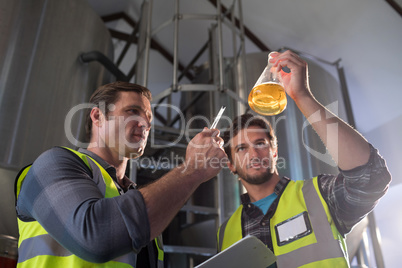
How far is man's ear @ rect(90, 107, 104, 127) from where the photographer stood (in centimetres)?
162

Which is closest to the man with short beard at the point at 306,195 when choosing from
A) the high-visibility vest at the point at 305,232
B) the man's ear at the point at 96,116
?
the high-visibility vest at the point at 305,232

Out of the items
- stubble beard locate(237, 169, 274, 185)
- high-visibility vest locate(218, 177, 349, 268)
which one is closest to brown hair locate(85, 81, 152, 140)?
stubble beard locate(237, 169, 274, 185)

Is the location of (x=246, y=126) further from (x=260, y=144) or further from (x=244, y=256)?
(x=244, y=256)

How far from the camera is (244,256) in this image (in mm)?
1018

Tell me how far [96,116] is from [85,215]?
794 mm

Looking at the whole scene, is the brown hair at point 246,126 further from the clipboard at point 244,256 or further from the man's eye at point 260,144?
the clipboard at point 244,256

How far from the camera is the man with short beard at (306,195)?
1.45 metres

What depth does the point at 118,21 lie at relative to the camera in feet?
19.1

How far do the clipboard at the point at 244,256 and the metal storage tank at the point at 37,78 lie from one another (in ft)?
4.94

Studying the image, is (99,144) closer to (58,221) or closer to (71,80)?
(58,221)

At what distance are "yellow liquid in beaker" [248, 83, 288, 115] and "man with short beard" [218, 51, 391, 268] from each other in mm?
98

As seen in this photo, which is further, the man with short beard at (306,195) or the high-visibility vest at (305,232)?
the high-visibility vest at (305,232)

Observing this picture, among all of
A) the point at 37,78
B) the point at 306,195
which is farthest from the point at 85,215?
the point at 37,78

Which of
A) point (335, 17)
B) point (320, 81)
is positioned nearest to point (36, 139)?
point (320, 81)
